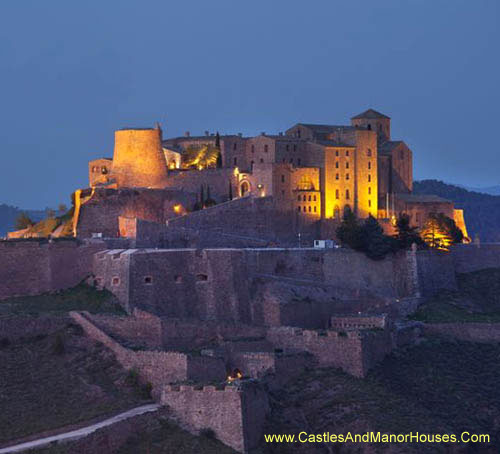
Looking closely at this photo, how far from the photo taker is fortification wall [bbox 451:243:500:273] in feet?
235

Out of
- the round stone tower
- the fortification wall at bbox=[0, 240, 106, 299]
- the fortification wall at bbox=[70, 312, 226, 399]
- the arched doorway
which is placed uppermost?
the round stone tower

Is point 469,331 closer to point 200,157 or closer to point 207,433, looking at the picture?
point 207,433

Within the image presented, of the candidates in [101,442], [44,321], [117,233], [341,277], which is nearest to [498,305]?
[341,277]

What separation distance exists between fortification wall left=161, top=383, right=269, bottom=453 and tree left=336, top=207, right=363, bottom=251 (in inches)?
957

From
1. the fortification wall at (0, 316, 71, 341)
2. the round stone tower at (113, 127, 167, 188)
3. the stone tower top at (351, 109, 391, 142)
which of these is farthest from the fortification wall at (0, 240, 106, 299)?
the stone tower top at (351, 109, 391, 142)

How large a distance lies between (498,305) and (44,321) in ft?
90.7

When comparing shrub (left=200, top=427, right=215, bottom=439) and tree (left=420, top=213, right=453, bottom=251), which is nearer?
shrub (left=200, top=427, right=215, bottom=439)

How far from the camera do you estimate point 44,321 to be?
163ft

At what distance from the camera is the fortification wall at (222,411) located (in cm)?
4209

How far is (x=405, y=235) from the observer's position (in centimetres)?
6862

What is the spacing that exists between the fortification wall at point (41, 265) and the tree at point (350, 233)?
49.4ft

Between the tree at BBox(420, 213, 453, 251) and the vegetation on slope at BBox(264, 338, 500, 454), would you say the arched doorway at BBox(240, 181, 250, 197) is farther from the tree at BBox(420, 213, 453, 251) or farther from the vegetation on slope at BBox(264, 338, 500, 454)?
the vegetation on slope at BBox(264, 338, 500, 454)

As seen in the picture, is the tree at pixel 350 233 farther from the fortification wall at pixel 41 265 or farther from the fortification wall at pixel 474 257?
the fortification wall at pixel 41 265

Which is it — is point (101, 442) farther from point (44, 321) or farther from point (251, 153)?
point (251, 153)
